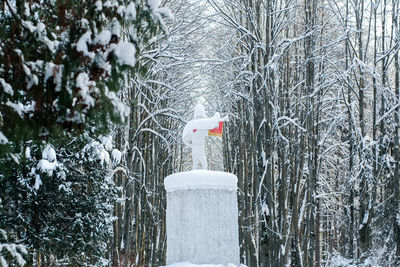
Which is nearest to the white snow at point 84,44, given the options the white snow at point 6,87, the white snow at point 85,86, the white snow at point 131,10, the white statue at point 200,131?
the white snow at point 85,86

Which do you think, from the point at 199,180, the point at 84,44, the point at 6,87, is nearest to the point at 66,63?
the point at 84,44

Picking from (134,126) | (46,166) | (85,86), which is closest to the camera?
(85,86)

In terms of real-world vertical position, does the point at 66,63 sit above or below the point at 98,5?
below

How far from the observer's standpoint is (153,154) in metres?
19.8

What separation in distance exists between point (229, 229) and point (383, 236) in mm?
9061

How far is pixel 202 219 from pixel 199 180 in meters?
0.58

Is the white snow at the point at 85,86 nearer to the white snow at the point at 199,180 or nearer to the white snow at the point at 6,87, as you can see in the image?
the white snow at the point at 6,87

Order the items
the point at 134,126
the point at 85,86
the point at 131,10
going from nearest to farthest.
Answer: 1. the point at 85,86
2. the point at 131,10
3. the point at 134,126

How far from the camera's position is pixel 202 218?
774cm

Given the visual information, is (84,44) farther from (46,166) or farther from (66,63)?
(46,166)

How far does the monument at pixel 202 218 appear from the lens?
771cm

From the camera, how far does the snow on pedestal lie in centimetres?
770

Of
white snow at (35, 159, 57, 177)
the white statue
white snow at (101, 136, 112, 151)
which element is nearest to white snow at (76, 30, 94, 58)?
the white statue

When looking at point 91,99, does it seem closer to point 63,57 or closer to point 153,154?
point 63,57
